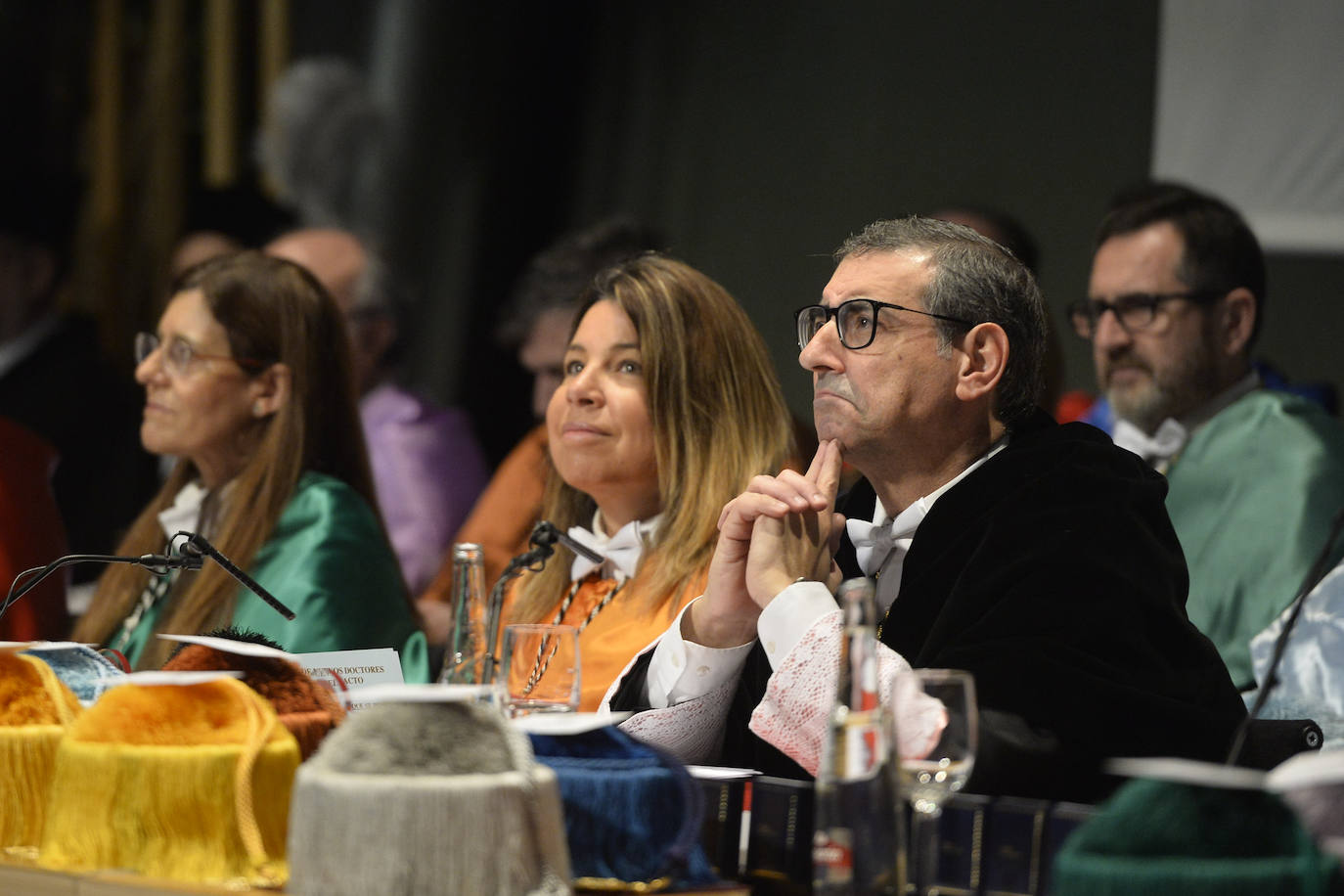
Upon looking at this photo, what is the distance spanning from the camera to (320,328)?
377 centimetres

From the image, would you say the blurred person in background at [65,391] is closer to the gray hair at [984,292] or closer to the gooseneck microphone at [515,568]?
the gooseneck microphone at [515,568]

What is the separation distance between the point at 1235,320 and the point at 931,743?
2.49 metres

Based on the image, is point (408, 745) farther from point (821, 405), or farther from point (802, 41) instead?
point (802, 41)

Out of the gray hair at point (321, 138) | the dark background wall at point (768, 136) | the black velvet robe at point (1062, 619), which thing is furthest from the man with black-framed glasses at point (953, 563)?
the gray hair at point (321, 138)

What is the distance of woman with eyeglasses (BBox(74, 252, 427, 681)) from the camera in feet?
11.4

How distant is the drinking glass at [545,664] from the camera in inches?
85.1

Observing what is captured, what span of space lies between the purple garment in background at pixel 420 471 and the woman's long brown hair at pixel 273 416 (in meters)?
1.28

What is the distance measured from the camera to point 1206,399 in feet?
12.9

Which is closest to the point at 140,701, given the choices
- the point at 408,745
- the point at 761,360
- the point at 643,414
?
the point at 408,745

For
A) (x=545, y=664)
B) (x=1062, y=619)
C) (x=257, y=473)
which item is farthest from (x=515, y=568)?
(x=257, y=473)

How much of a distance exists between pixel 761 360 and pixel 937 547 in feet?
2.58

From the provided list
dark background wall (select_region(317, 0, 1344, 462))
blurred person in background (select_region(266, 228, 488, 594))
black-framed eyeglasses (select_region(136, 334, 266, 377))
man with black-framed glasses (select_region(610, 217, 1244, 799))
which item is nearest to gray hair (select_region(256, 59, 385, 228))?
dark background wall (select_region(317, 0, 1344, 462))

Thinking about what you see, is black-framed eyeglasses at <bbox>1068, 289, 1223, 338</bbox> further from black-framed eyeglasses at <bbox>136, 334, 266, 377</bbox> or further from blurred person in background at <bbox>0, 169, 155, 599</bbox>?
blurred person in background at <bbox>0, 169, 155, 599</bbox>

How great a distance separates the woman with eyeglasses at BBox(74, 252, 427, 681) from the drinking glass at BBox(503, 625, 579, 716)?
1291 millimetres
